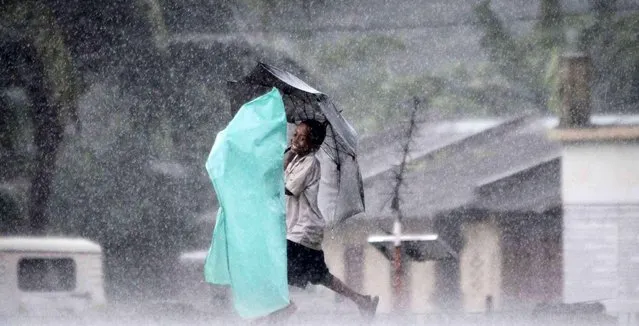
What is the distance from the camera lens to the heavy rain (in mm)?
9344

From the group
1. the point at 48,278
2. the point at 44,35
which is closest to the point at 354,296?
the point at 48,278

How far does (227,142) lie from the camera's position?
762cm

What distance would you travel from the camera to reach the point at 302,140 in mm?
7871

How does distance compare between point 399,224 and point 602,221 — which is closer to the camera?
point 602,221

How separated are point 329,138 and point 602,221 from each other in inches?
85.1

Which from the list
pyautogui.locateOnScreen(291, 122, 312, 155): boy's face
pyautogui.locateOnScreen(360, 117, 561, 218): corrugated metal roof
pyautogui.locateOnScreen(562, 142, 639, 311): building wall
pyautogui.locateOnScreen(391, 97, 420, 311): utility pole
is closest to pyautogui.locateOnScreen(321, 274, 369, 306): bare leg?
pyautogui.locateOnScreen(291, 122, 312, 155): boy's face

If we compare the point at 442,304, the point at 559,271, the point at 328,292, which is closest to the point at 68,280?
the point at 328,292

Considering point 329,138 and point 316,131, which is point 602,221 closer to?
point 329,138

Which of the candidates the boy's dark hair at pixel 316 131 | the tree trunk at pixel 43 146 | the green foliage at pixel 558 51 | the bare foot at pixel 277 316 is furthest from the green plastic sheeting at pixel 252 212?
the tree trunk at pixel 43 146

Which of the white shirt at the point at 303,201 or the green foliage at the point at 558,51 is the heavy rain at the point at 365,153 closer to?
Answer: the green foliage at the point at 558,51

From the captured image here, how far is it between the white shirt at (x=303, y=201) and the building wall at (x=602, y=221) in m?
2.10

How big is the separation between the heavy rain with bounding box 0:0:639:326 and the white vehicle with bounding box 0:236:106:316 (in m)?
0.01

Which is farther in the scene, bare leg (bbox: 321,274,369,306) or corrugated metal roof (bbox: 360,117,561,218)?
corrugated metal roof (bbox: 360,117,561,218)

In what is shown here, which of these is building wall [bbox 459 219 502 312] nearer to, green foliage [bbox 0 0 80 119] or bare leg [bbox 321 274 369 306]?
bare leg [bbox 321 274 369 306]
